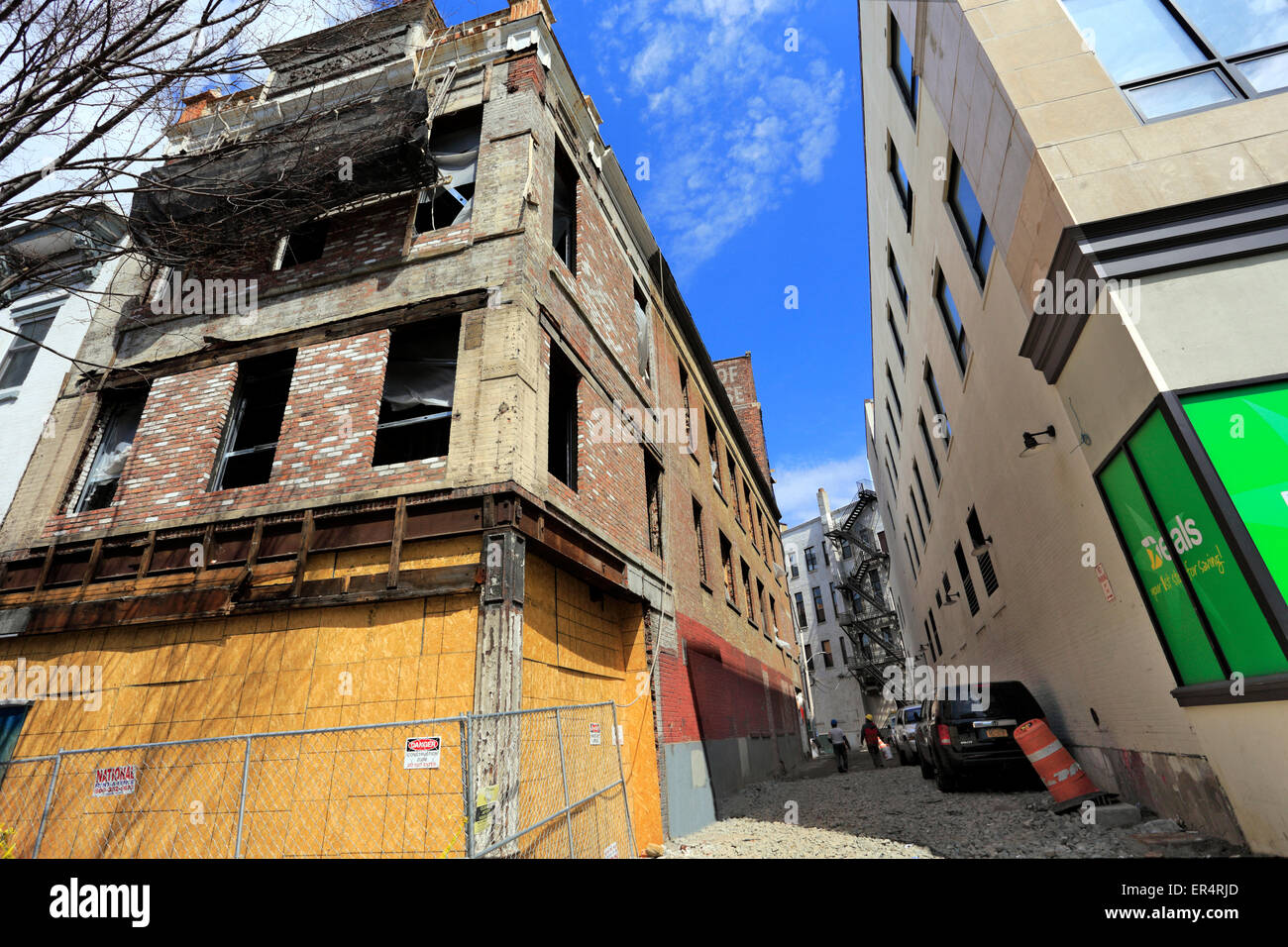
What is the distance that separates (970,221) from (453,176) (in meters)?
8.68

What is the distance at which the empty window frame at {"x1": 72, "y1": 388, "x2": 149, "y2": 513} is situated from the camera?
930 centimetres

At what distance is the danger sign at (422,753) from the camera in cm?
571

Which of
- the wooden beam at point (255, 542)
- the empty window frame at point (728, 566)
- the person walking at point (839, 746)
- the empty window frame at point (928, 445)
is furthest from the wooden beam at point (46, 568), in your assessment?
the person walking at point (839, 746)

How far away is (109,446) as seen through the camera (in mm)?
9703

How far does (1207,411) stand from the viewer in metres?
5.42

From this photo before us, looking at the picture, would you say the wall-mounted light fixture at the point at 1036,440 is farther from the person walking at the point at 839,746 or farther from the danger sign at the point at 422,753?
the person walking at the point at 839,746

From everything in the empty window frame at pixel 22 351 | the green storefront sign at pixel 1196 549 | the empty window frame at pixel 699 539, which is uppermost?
the empty window frame at pixel 22 351

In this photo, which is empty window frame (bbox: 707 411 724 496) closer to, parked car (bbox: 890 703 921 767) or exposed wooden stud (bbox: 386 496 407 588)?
parked car (bbox: 890 703 921 767)

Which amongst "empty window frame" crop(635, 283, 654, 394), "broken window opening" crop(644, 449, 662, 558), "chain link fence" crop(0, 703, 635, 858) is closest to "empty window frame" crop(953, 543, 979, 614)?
"broken window opening" crop(644, 449, 662, 558)

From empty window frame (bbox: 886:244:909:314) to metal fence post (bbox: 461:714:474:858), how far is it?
1488cm

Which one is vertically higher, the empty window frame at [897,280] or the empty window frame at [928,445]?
the empty window frame at [897,280]

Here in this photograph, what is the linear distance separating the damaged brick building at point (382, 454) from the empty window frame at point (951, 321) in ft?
20.9

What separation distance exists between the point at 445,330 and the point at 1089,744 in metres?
11.3

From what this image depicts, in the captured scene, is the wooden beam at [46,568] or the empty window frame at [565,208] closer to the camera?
the wooden beam at [46,568]
